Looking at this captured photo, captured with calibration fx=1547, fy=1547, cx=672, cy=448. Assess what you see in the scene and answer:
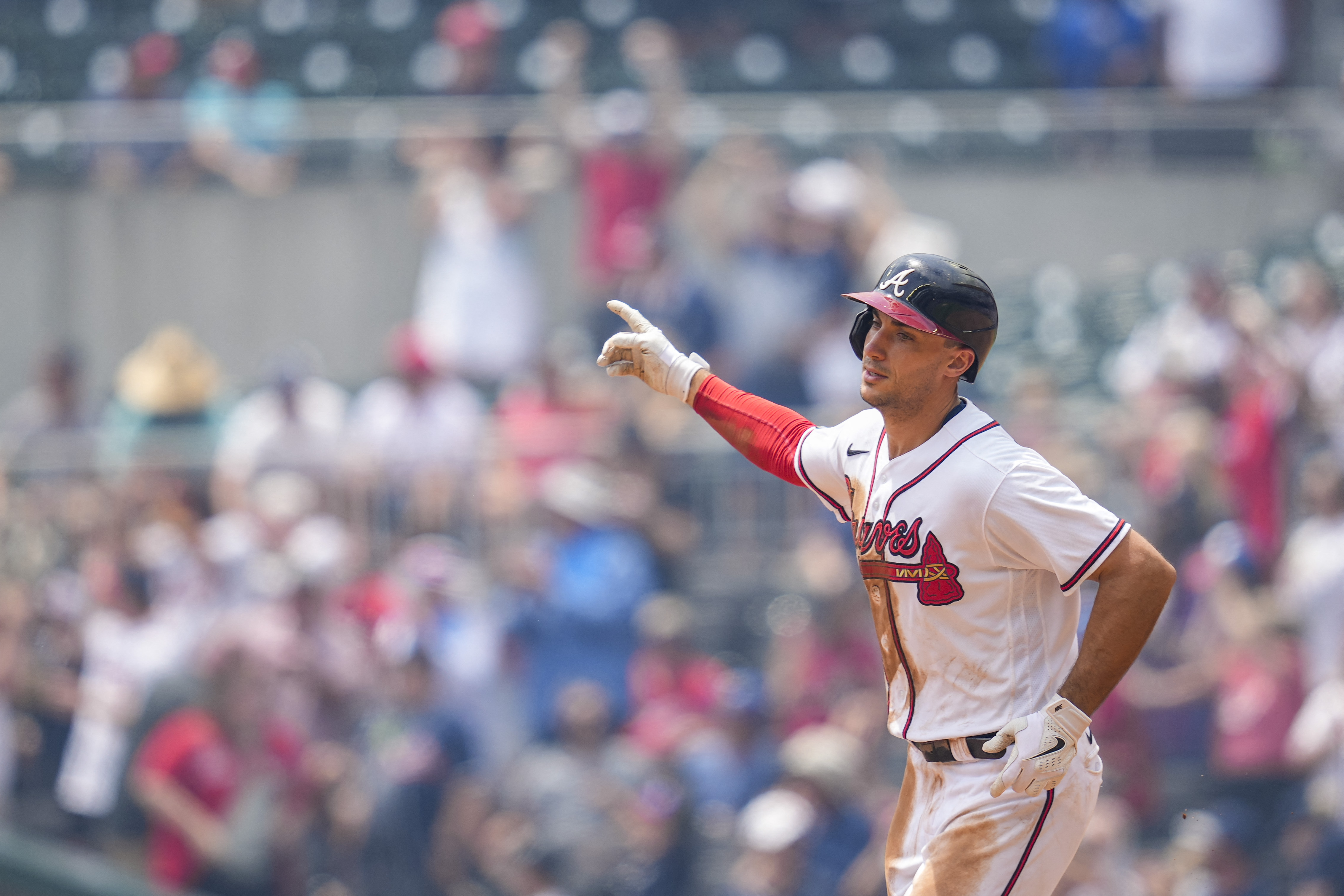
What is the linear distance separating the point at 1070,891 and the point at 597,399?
10.8 feet

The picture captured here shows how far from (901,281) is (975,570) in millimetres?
553

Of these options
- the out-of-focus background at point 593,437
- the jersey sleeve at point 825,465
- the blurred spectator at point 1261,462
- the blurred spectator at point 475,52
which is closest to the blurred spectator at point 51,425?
the out-of-focus background at point 593,437

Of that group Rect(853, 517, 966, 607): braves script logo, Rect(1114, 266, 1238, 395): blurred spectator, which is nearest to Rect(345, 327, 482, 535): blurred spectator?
Rect(1114, 266, 1238, 395): blurred spectator

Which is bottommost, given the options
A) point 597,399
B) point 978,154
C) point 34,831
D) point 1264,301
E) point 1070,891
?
point 34,831

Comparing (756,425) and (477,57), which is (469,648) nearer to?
(477,57)

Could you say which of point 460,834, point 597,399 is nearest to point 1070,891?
point 460,834

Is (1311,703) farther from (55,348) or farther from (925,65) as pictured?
(55,348)

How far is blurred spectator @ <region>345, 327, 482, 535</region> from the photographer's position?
Answer: 780 centimetres

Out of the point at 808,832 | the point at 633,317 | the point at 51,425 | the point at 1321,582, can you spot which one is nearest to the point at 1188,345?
the point at 1321,582

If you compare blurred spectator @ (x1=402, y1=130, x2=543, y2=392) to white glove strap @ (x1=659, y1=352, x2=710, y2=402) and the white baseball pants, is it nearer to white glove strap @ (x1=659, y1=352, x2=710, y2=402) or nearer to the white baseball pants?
white glove strap @ (x1=659, y1=352, x2=710, y2=402)

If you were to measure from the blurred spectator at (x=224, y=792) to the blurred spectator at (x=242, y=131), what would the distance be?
373 centimetres

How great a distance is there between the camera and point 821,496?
3322 millimetres

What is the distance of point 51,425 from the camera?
28.2ft

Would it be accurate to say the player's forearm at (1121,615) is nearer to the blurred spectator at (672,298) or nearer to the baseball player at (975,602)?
the baseball player at (975,602)
